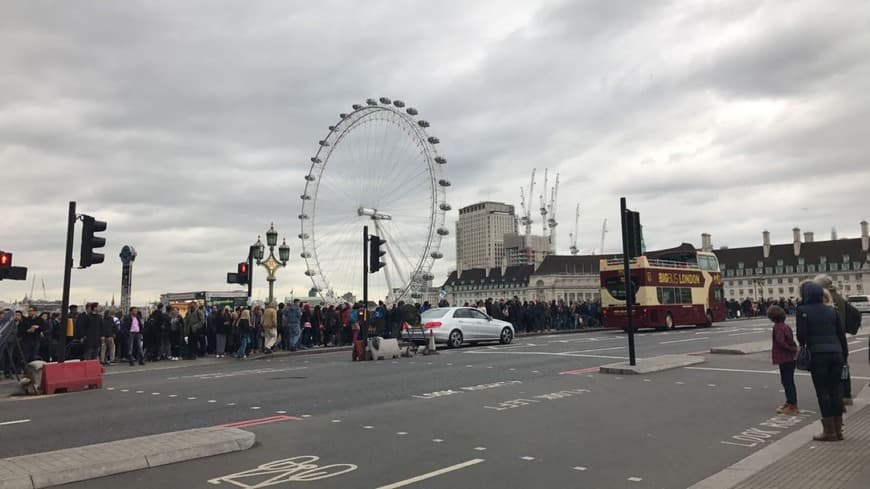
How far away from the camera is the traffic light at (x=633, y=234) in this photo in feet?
52.9

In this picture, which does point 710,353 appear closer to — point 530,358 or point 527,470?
point 530,358

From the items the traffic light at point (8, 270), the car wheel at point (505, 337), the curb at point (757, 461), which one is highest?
the traffic light at point (8, 270)

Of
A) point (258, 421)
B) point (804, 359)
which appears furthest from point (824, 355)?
point (258, 421)

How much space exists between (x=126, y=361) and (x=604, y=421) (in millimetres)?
18849

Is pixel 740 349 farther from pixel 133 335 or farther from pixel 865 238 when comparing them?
pixel 865 238

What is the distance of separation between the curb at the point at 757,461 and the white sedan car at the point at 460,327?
1640 centimetres

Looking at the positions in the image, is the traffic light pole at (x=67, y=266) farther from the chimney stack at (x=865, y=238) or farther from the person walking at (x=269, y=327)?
the chimney stack at (x=865, y=238)

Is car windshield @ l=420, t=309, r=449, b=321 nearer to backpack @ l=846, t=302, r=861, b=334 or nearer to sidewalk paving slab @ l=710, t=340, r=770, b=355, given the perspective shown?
sidewalk paving slab @ l=710, t=340, r=770, b=355

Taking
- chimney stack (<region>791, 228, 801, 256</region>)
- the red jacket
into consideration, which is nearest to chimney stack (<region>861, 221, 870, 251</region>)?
chimney stack (<region>791, 228, 801, 256</region>)

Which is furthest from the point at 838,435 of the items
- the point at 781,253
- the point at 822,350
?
the point at 781,253

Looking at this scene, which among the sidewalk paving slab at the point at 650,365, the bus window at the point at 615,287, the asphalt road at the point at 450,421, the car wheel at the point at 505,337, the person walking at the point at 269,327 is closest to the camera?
the asphalt road at the point at 450,421

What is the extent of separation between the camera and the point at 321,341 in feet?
93.2

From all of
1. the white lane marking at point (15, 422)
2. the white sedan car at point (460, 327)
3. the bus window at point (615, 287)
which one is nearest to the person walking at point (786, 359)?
Answer: the white lane marking at point (15, 422)

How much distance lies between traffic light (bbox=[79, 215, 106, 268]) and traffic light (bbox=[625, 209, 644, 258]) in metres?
12.6
